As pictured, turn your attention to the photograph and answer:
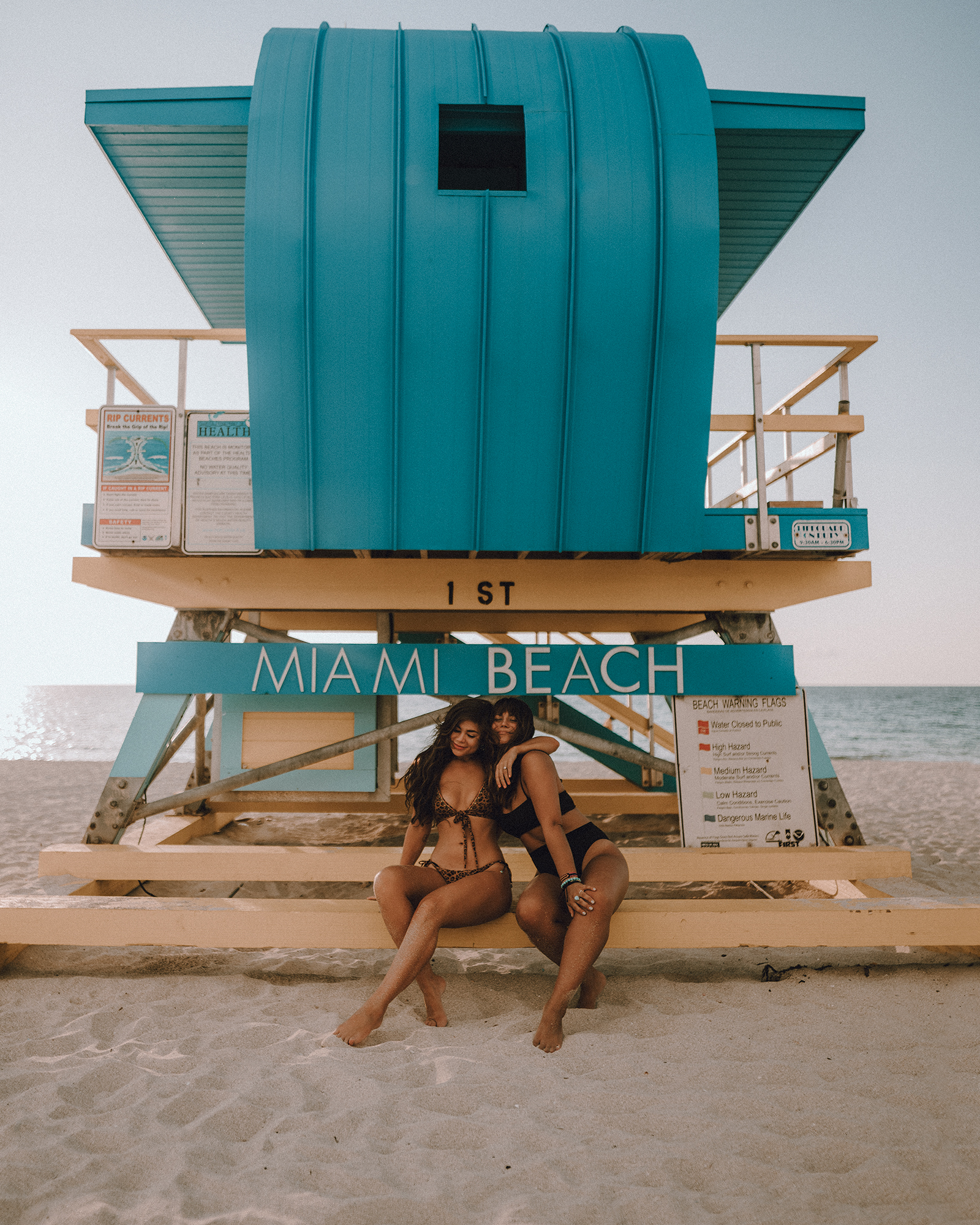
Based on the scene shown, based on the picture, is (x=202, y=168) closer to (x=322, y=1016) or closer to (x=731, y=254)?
(x=731, y=254)

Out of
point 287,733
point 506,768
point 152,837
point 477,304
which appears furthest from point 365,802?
point 477,304

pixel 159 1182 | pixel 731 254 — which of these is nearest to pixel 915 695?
pixel 731 254

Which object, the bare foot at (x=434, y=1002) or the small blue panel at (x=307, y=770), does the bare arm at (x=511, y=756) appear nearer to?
the bare foot at (x=434, y=1002)

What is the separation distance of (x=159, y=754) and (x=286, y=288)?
312 cm

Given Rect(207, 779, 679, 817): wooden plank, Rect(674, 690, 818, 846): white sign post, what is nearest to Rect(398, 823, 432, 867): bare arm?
Rect(674, 690, 818, 846): white sign post

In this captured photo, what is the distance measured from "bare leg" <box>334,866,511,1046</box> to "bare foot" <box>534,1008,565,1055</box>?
0.57 metres

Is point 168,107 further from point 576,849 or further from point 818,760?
point 818,760

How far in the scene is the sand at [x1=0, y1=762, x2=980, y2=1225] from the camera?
2.21 m

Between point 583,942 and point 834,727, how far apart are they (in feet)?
143

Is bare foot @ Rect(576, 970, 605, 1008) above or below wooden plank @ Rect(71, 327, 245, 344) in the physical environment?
below

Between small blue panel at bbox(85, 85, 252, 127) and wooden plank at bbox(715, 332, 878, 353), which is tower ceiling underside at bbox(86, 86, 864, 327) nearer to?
small blue panel at bbox(85, 85, 252, 127)

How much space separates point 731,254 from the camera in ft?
20.9

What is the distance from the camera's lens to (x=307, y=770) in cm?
572

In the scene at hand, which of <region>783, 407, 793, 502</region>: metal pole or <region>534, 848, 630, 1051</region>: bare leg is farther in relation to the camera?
<region>783, 407, 793, 502</region>: metal pole
